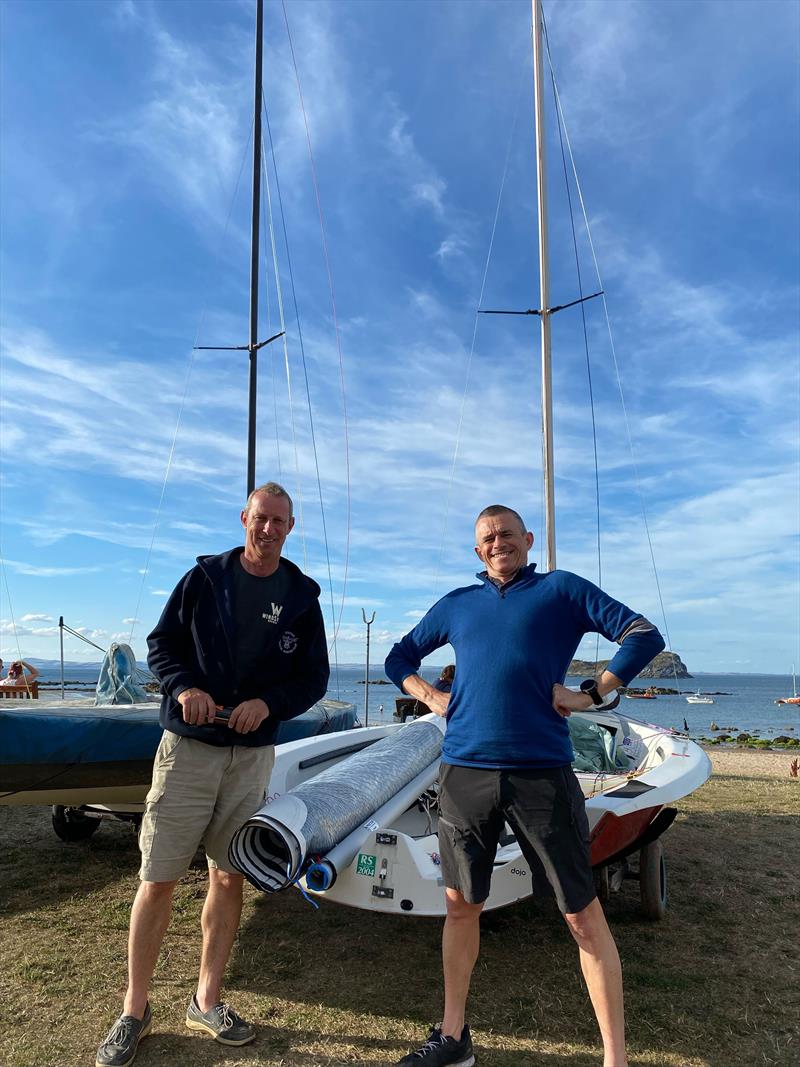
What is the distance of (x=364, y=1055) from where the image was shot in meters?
2.74

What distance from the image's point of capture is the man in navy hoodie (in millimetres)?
2771

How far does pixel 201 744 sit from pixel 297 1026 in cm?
120

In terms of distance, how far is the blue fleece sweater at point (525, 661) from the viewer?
102 inches

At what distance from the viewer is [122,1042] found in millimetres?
2664

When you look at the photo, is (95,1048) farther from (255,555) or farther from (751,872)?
(751,872)

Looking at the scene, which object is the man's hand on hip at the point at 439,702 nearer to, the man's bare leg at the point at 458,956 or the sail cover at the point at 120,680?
the man's bare leg at the point at 458,956

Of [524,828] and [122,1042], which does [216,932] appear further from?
[524,828]

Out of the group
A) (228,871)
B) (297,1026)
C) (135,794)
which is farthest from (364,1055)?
(135,794)

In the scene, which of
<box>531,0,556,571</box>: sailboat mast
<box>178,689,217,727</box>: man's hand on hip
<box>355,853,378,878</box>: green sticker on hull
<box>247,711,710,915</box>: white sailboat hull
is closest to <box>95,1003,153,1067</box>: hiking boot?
<box>247,711,710,915</box>: white sailboat hull

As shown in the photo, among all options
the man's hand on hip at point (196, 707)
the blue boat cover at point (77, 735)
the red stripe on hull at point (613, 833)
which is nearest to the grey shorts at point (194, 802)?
the man's hand on hip at point (196, 707)

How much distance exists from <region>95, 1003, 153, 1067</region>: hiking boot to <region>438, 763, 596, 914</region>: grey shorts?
1265mm

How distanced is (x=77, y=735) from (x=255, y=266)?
8488 millimetres

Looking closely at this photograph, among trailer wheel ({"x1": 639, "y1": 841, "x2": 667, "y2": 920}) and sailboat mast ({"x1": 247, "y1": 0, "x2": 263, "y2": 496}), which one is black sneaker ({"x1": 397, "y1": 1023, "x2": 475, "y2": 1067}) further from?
sailboat mast ({"x1": 247, "y1": 0, "x2": 263, "y2": 496})

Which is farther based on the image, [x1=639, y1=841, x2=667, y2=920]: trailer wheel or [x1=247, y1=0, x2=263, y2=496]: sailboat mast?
[x1=247, y1=0, x2=263, y2=496]: sailboat mast
